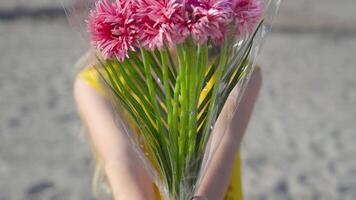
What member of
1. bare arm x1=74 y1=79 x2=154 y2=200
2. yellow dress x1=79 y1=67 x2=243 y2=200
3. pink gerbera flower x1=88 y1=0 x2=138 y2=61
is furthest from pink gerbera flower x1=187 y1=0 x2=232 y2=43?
yellow dress x1=79 y1=67 x2=243 y2=200

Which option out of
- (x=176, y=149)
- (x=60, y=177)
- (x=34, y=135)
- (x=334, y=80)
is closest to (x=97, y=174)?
(x=176, y=149)

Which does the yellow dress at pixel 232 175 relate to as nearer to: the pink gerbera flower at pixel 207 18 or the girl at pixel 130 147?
the girl at pixel 130 147

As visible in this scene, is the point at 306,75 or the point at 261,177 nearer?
the point at 261,177

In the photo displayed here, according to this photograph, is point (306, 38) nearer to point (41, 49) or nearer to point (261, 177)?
point (41, 49)

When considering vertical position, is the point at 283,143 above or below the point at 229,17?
below

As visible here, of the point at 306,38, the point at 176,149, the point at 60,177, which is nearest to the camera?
the point at 176,149

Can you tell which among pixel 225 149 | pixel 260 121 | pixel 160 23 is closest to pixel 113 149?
pixel 225 149

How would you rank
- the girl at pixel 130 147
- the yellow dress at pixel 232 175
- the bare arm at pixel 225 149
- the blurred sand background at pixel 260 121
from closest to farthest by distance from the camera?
the bare arm at pixel 225 149 → the girl at pixel 130 147 → the yellow dress at pixel 232 175 → the blurred sand background at pixel 260 121

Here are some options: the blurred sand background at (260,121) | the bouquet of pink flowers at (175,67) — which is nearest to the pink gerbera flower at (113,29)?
the bouquet of pink flowers at (175,67)
